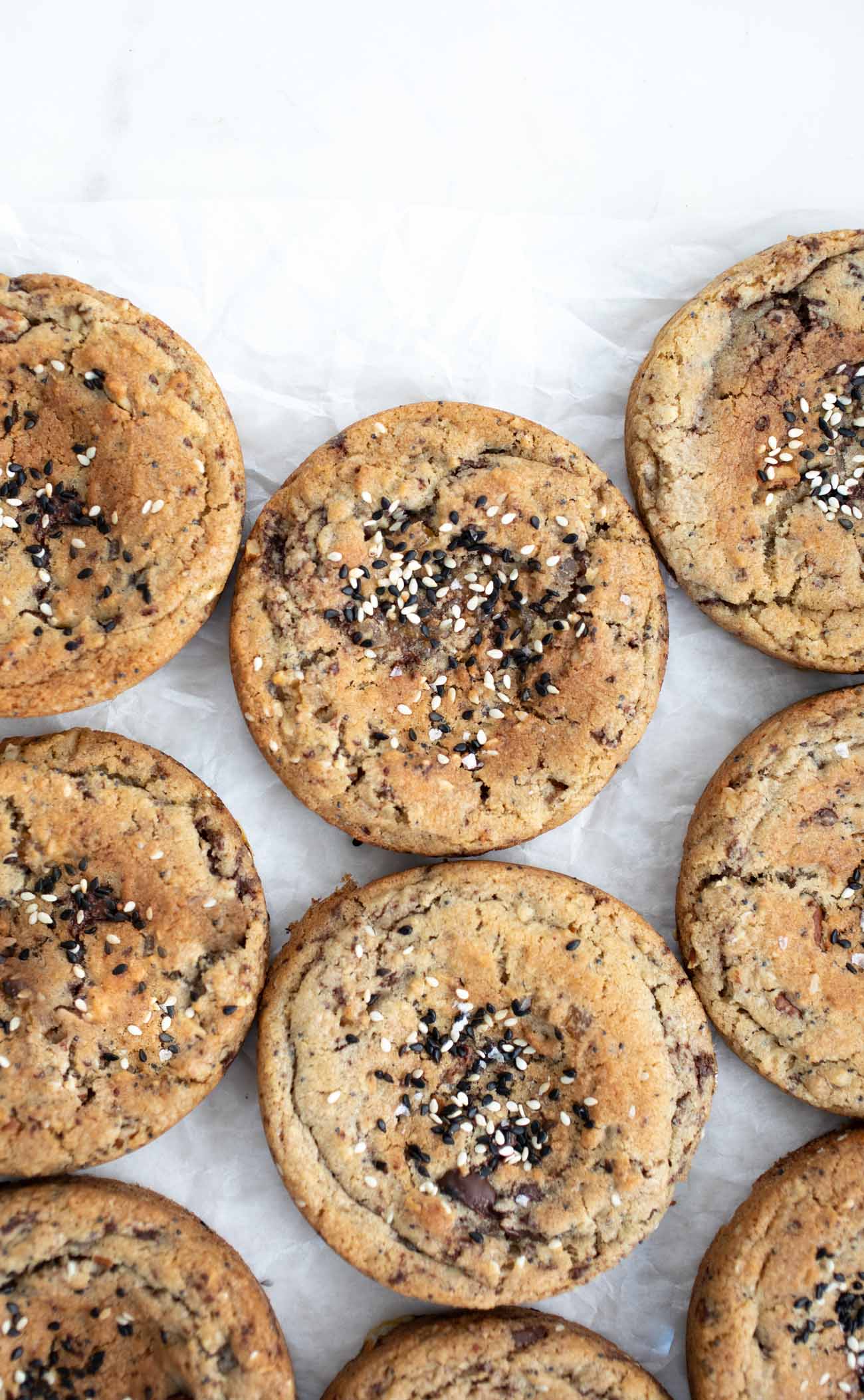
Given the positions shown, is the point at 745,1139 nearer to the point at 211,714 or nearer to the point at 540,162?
the point at 211,714

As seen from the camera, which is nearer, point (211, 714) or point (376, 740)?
point (376, 740)

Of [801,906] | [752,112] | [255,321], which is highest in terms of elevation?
[752,112]

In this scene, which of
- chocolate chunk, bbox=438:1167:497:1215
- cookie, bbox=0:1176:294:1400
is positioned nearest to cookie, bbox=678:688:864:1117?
chocolate chunk, bbox=438:1167:497:1215

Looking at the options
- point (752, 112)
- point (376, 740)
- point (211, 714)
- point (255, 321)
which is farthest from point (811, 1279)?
point (752, 112)

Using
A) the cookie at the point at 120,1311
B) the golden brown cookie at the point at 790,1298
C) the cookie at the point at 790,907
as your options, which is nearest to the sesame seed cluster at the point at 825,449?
the cookie at the point at 790,907

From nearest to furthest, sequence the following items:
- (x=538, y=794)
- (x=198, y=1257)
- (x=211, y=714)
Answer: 1. (x=198, y=1257)
2. (x=538, y=794)
3. (x=211, y=714)

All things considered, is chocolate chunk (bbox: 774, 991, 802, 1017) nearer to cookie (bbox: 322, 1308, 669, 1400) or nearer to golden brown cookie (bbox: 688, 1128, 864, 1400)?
golden brown cookie (bbox: 688, 1128, 864, 1400)

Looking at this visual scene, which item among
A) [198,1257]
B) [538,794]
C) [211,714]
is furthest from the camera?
[211,714]

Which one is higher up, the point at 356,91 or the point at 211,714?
the point at 356,91
